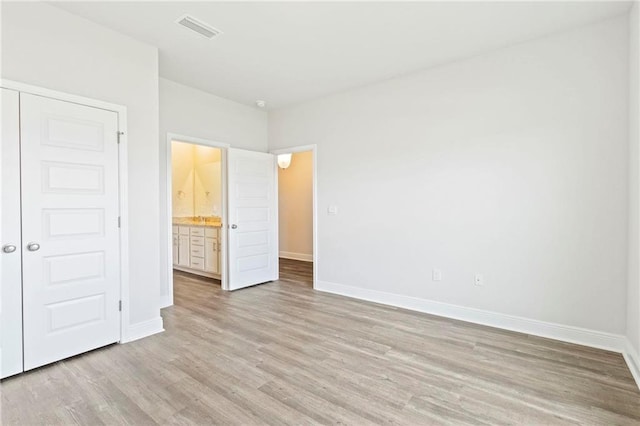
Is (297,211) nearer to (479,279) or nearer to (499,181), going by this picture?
(479,279)

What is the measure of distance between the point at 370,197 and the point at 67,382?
3.44 meters

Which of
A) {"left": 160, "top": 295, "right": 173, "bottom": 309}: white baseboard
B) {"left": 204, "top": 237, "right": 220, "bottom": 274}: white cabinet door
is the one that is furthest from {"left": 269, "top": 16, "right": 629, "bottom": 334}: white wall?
{"left": 160, "top": 295, "right": 173, "bottom": 309}: white baseboard

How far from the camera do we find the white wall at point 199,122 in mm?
3943

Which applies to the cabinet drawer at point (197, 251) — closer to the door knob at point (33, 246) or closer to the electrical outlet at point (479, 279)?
the door knob at point (33, 246)

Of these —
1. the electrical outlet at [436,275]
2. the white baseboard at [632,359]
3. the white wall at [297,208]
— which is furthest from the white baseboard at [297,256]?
the white baseboard at [632,359]

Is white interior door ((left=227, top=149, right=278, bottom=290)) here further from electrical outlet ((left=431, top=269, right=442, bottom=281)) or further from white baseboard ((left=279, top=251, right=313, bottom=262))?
electrical outlet ((left=431, top=269, right=442, bottom=281))

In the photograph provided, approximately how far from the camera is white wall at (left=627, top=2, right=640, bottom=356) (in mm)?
2312

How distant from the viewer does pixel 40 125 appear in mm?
2379

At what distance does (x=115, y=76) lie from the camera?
2.81m

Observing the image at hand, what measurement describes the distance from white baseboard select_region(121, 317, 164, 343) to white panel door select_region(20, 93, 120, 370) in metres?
0.10

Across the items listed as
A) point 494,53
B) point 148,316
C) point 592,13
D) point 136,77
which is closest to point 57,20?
point 136,77

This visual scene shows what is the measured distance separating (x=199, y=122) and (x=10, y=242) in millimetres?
2601

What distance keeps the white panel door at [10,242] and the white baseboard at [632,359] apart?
4450 mm

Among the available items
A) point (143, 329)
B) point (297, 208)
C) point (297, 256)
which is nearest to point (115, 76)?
point (143, 329)
